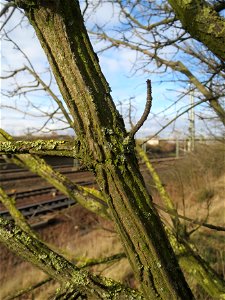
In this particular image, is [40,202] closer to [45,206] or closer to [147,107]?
[45,206]

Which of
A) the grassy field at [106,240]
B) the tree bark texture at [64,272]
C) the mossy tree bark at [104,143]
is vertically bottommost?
the grassy field at [106,240]

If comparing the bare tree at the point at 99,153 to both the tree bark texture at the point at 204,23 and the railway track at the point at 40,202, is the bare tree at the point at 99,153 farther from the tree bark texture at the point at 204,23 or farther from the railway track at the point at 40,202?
the railway track at the point at 40,202

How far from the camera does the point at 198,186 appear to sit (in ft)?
47.9

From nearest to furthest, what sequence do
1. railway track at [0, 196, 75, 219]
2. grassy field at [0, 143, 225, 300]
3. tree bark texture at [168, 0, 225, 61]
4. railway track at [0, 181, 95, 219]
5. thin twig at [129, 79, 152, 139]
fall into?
thin twig at [129, 79, 152, 139], tree bark texture at [168, 0, 225, 61], grassy field at [0, 143, 225, 300], railway track at [0, 196, 75, 219], railway track at [0, 181, 95, 219]

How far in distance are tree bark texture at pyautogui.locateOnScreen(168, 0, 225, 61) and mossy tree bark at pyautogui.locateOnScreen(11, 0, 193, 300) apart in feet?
3.33

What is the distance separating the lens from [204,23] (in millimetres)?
2150

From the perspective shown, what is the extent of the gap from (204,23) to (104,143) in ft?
3.98

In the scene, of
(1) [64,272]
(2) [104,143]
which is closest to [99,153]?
(2) [104,143]

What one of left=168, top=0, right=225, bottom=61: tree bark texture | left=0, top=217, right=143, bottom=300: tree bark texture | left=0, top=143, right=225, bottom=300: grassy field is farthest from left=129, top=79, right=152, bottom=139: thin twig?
left=0, top=143, right=225, bottom=300: grassy field

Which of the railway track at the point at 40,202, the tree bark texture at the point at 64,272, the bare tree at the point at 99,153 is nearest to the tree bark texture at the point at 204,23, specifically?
the bare tree at the point at 99,153

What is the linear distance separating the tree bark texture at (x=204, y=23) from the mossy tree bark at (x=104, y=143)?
101 centimetres

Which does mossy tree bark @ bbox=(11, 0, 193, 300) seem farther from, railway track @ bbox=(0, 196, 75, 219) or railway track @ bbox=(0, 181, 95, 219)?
railway track @ bbox=(0, 181, 95, 219)

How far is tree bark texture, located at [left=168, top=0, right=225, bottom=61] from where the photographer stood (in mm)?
2092

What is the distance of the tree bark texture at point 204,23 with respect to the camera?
2.09m
